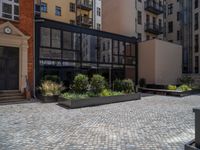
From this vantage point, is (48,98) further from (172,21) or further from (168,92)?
(172,21)

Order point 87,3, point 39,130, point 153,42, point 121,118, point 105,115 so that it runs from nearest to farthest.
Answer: point 39,130
point 121,118
point 105,115
point 153,42
point 87,3

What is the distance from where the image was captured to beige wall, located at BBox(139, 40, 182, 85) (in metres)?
23.8

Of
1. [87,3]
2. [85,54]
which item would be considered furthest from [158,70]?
[87,3]

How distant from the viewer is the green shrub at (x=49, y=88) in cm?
1538

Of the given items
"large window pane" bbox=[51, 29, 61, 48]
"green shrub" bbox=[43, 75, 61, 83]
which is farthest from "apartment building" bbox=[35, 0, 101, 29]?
"green shrub" bbox=[43, 75, 61, 83]

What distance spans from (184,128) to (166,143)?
6.76 ft

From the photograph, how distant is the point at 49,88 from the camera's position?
50.9 feet

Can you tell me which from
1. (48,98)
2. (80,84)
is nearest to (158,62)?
(80,84)

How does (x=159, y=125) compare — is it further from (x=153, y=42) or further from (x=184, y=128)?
(x=153, y=42)

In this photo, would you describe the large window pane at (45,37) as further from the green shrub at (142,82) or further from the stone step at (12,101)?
the green shrub at (142,82)

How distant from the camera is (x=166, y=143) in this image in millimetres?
6344

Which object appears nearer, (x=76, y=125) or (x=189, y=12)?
(x=76, y=125)

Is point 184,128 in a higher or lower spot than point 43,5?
lower

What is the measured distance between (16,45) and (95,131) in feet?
35.4
